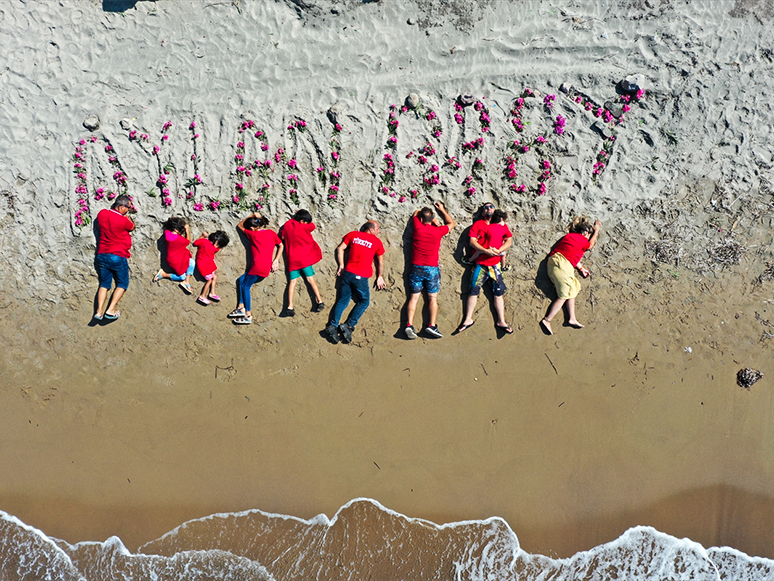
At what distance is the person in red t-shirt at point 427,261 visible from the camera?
17.6ft

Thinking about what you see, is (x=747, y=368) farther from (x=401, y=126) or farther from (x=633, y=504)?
(x=401, y=126)

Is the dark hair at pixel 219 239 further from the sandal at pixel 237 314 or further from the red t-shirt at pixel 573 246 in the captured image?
the red t-shirt at pixel 573 246

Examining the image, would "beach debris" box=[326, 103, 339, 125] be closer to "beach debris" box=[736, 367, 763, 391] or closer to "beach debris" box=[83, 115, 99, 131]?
"beach debris" box=[83, 115, 99, 131]

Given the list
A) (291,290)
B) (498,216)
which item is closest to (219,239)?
(291,290)

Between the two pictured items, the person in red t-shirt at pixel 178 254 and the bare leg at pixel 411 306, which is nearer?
the person in red t-shirt at pixel 178 254

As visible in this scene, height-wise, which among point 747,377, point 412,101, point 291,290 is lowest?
point 747,377

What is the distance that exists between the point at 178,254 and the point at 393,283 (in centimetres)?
295

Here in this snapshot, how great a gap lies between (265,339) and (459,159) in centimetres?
370

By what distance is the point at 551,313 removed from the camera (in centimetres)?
561

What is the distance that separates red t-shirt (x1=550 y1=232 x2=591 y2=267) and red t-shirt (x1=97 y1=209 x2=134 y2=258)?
19.2 feet

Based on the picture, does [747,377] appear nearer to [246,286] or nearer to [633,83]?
[633,83]

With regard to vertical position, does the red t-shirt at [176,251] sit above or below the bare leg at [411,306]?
above

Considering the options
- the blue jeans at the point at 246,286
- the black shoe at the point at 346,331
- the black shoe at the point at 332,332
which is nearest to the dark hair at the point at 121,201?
the blue jeans at the point at 246,286

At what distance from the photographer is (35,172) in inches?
220
